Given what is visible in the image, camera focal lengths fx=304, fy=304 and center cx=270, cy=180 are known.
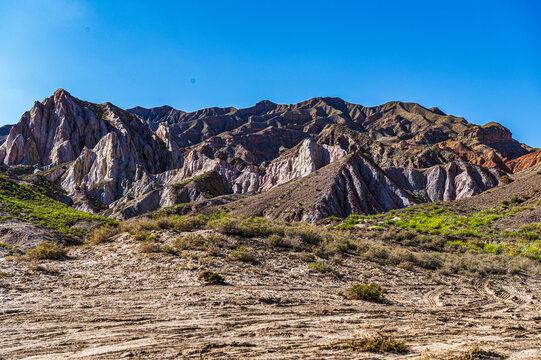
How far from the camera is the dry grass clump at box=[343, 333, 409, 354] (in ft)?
18.3

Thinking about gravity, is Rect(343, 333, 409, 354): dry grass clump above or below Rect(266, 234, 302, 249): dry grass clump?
below

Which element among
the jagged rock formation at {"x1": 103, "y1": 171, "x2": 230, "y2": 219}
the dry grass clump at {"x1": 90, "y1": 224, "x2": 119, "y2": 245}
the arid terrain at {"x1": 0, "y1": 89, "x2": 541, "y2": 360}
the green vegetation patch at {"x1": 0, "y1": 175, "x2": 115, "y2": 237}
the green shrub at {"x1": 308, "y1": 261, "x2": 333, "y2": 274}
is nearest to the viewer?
the arid terrain at {"x1": 0, "y1": 89, "x2": 541, "y2": 360}

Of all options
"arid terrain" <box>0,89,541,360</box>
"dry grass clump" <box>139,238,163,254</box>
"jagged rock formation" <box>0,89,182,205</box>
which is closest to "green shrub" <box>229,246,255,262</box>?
"arid terrain" <box>0,89,541,360</box>

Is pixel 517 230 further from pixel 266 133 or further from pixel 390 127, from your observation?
pixel 390 127

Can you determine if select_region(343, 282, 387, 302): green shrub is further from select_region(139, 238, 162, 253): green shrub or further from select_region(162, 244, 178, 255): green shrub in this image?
select_region(139, 238, 162, 253): green shrub

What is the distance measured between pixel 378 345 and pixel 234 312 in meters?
3.42

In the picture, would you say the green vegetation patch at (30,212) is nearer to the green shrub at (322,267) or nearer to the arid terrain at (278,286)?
the arid terrain at (278,286)

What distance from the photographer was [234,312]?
295 inches

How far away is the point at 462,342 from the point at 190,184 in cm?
7352

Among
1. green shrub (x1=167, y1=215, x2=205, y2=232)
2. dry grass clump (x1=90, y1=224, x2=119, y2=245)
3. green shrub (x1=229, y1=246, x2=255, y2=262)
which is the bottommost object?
green shrub (x1=229, y1=246, x2=255, y2=262)

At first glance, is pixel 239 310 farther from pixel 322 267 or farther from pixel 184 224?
pixel 184 224

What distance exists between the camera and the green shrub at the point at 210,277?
992 cm

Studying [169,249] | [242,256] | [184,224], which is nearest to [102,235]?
[184,224]

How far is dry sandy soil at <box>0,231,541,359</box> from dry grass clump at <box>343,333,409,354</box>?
151 millimetres
